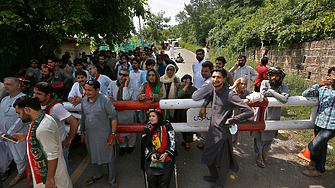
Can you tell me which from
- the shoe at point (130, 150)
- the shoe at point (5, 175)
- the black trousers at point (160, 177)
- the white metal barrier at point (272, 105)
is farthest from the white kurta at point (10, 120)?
the black trousers at point (160, 177)

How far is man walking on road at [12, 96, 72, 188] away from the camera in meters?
1.95

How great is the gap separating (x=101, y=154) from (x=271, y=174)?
9.99 ft

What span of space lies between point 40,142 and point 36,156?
181 millimetres

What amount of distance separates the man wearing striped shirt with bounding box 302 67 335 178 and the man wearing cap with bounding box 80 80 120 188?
11.2 ft

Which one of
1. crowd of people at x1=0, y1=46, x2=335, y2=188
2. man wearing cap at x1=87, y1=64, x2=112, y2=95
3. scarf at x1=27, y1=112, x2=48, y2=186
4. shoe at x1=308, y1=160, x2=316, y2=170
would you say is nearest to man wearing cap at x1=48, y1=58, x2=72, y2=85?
man wearing cap at x1=87, y1=64, x2=112, y2=95

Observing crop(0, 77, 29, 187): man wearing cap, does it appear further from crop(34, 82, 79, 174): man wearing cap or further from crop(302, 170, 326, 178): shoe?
crop(302, 170, 326, 178): shoe

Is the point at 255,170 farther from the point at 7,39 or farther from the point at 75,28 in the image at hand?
the point at 7,39

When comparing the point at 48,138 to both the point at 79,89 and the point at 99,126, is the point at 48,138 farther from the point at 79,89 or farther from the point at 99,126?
the point at 79,89

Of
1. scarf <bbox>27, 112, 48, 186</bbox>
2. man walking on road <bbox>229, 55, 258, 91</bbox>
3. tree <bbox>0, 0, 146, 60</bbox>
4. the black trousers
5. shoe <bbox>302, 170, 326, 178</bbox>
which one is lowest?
shoe <bbox>302, 170, 326, 178</bbox>

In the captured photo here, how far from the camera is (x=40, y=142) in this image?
6.48 ft

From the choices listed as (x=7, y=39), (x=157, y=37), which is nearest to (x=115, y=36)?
(x=7, y=39)

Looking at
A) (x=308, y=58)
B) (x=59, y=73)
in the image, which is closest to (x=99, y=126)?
(x=59, y=73)

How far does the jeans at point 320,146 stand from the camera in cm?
273

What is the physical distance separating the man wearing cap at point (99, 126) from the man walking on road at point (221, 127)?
153cm
